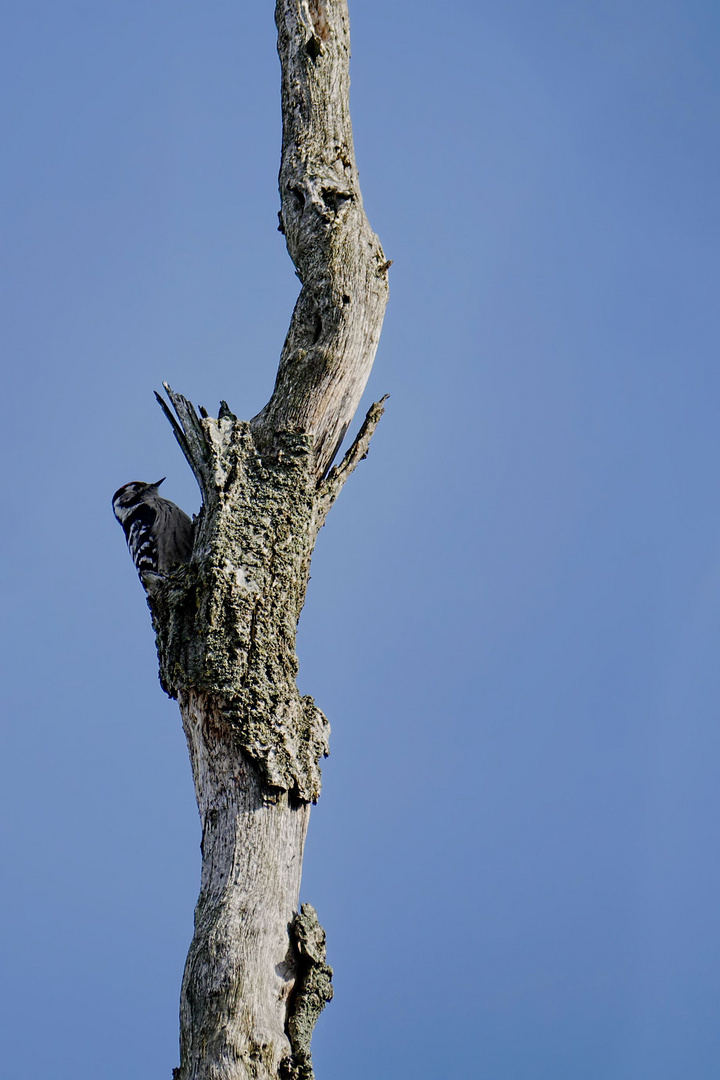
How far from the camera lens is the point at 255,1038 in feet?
6.66

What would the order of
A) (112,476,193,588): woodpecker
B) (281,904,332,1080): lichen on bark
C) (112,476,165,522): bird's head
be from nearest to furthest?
(281,904,332,1080): lichen on bark < (112,476,193,588): woodpecker < (112,476,165,522): bird's head

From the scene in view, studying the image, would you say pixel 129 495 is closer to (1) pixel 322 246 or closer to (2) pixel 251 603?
(1) pixel 322 246


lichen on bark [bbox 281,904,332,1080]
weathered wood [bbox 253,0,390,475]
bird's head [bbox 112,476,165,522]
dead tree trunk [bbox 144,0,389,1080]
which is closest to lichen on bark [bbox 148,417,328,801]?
dead tree trunk [bbox 144,0,389,1080]

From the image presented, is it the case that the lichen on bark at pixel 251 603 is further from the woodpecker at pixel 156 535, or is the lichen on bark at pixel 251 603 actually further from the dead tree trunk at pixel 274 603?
the woodpecker at pixel 156 535

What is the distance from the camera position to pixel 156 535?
12.3 feet

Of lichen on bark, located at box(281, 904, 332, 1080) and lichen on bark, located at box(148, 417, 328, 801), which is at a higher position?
lichen on bark, located at box(148, 417, 328, 801)

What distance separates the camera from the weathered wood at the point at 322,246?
3059 millimetres

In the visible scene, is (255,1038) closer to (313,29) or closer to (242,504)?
(242,504)

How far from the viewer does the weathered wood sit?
3.06 m

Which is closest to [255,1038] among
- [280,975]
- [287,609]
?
[280,975]

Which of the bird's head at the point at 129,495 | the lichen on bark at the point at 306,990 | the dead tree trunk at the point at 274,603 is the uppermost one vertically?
the bird's head at the point at 129,495

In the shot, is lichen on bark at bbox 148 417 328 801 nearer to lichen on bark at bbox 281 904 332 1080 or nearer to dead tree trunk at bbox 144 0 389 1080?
dead tree trunk at bbox 144 0 389 1080

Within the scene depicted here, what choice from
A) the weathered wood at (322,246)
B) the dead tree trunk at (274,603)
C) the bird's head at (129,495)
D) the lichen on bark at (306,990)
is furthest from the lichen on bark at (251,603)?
the bird's head at (129,495)

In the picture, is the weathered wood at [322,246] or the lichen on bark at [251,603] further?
the weathered wood at [322,246]
